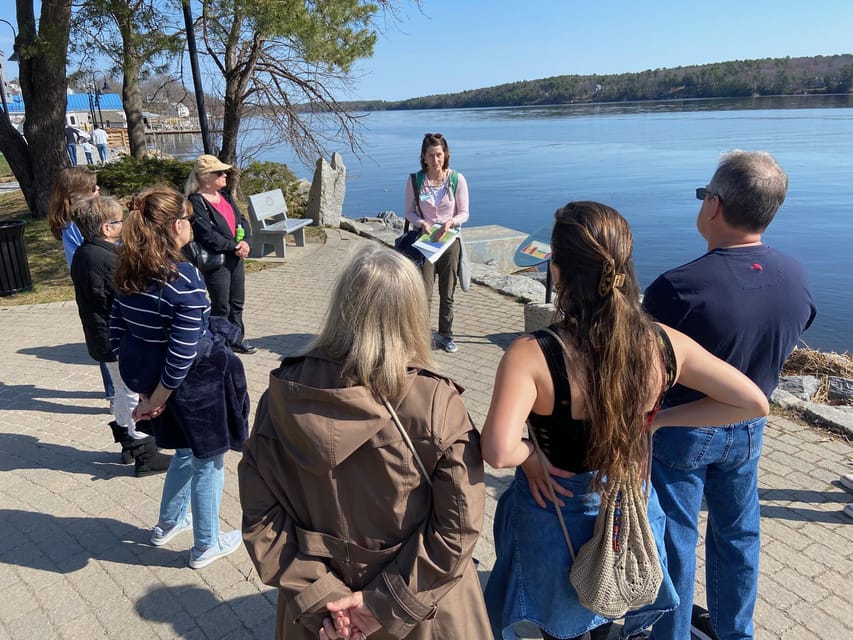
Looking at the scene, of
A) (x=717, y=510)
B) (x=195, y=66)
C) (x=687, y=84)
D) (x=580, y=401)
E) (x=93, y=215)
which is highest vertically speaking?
(x=687, y=84)

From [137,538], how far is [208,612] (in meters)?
0.80

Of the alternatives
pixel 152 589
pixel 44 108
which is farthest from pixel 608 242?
pixel 44 108

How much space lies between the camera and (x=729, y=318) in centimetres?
206

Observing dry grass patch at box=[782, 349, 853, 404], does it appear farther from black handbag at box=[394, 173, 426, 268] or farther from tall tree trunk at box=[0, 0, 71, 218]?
tall tree trunk at box=[0, 0, 71, 218]

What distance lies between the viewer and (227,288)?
18.4 feet

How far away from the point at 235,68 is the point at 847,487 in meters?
12.5

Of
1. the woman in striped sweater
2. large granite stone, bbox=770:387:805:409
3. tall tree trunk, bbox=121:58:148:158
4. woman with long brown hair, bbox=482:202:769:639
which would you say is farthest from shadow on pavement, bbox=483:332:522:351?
tall tree trunk, bbox=121:58:148:158

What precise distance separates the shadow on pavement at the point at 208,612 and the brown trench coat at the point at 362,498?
112 cm

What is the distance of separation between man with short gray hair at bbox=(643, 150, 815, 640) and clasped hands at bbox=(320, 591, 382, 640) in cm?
113

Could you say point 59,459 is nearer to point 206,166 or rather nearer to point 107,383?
point 107,383

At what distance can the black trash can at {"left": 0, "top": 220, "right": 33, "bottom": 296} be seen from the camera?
26.8ft

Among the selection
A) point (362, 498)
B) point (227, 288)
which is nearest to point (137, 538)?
point (362, 498)

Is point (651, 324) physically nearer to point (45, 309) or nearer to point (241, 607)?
point (241, 607)

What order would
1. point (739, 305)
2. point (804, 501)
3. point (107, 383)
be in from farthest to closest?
1. point (107, 383)
2. point (804, 501)
3. point (739, 305)
